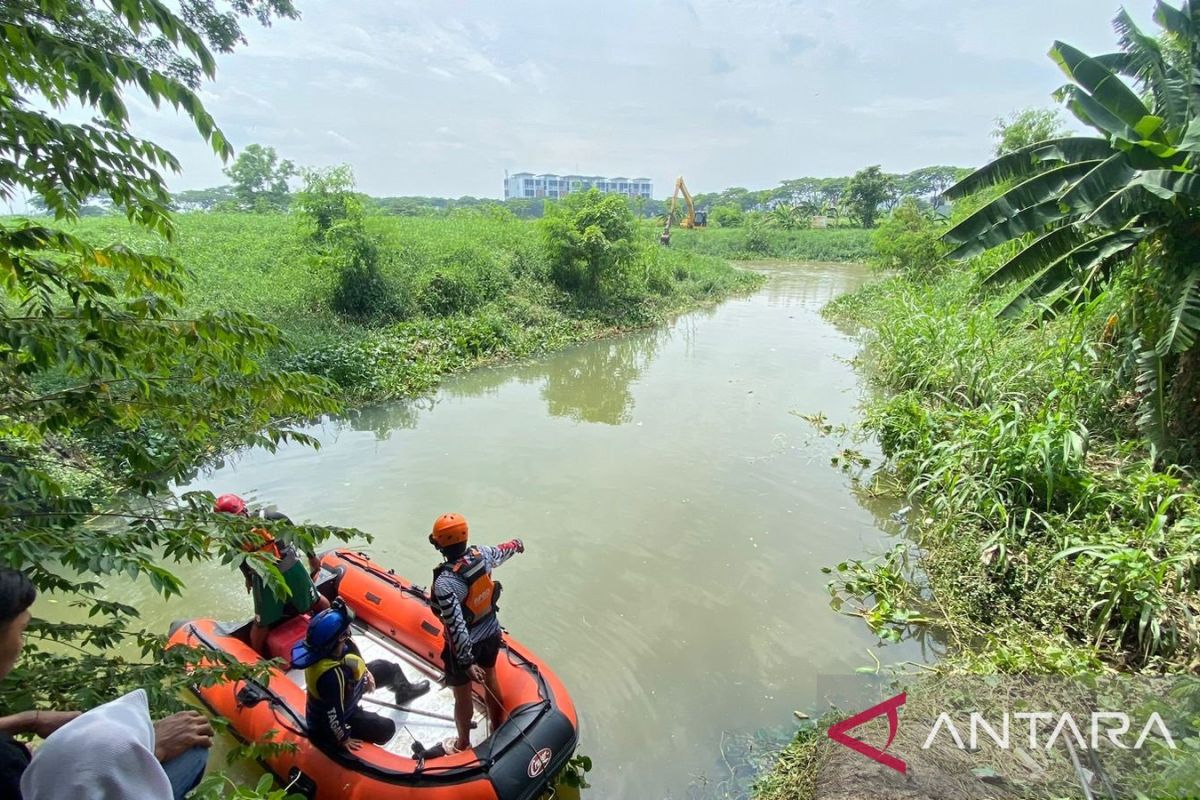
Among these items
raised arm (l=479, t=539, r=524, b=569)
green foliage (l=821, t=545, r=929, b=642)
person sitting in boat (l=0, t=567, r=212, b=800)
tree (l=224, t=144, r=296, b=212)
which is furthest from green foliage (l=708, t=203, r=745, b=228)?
person sitting in boat (l=0, t=567, r=212, b=800)

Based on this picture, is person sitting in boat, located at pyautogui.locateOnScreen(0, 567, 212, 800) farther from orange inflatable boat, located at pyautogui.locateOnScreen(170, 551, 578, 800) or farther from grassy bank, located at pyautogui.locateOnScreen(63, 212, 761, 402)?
grassy bank, located at pyautogui.locateOnScreen(63, 212, 761, 402)

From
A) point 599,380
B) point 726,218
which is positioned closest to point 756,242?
point 726,218

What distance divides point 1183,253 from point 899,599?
12.5 ft

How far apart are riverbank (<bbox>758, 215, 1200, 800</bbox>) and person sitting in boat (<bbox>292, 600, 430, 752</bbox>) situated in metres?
2.19

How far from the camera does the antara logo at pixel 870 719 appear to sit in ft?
9.95

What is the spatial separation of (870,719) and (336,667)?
286cm

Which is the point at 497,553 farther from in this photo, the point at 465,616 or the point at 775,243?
the point at 775,243

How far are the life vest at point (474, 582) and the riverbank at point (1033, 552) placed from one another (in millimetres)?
1819

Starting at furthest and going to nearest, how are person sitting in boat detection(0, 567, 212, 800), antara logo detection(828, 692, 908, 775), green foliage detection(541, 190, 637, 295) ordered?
green foliage detection(541, 190, 637, 295) → antara logo detection(828, 692, 908, 775) → person sitting in boat detection(0, 567, 212, 800)

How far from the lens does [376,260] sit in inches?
487

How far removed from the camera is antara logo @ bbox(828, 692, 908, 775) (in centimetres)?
303


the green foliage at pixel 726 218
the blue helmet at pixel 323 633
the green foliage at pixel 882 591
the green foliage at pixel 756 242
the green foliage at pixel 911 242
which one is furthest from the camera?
the green foliage at pixel 726 218

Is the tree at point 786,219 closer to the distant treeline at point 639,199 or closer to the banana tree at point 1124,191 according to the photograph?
the distant treeline at point 639,199

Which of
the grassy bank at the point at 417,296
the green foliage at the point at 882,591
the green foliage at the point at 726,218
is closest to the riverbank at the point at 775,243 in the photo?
the green foliage at the point at 726,218
